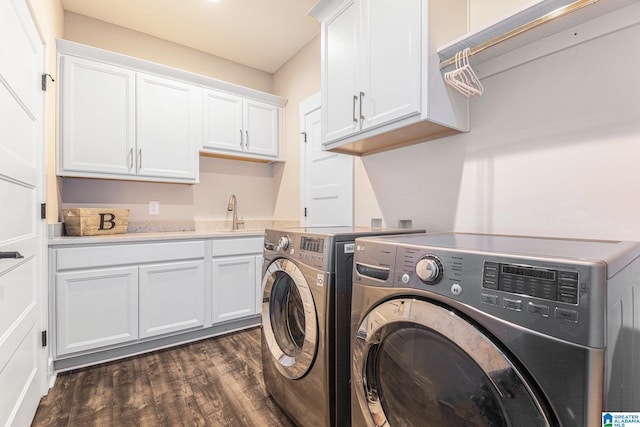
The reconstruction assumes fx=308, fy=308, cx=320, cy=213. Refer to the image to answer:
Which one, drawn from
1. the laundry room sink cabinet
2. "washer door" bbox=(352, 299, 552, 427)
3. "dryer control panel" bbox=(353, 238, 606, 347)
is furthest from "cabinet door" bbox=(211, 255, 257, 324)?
"dryer control panel" bbox=(353, 238, 606, 347)

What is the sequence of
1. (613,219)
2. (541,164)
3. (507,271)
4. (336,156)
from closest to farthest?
1. (507,271)
2. (613,219)
3. (541,164)
4. (336,156)

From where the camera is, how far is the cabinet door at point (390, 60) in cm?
145

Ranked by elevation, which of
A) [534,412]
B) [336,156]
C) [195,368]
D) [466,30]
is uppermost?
[466,30]

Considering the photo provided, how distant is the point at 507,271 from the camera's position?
706mm

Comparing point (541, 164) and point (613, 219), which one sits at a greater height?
point (541, 164)

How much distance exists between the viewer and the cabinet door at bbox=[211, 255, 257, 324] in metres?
2.62

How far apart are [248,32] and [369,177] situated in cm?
183

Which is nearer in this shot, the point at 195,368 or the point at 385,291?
the point at 385,291

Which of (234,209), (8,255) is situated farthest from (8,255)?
(234,209)

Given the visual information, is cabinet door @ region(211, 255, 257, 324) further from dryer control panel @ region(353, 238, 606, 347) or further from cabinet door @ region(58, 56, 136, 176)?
dryer control panel @ region(353, 238, 606, 347)

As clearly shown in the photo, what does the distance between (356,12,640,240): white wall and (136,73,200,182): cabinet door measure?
6.94 feet

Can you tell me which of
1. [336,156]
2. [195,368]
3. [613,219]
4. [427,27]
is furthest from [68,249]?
[613,219]

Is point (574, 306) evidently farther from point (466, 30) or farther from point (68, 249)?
point (68, 249)

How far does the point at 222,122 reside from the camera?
3051 mm
